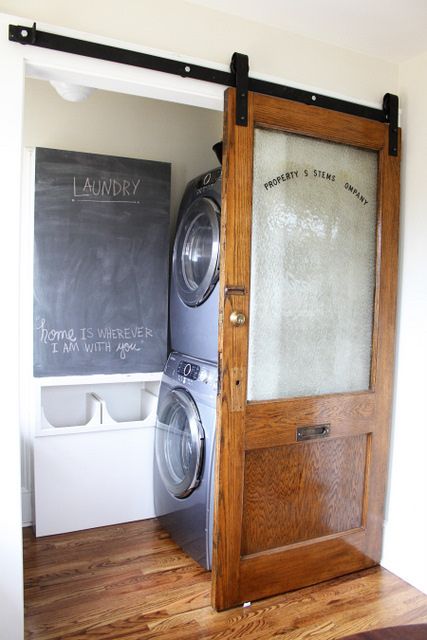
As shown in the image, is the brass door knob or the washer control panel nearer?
the brass door knob

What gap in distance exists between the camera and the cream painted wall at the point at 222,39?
68.5 inches

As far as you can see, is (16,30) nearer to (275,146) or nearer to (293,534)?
(275,146)

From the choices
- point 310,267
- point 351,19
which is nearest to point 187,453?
point 310,267

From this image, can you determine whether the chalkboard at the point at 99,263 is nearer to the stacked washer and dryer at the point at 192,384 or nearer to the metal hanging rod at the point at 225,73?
the stacked washer and dryer at the point at 192,384

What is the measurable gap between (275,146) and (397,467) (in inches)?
62.7

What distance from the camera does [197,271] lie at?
8.59 feet

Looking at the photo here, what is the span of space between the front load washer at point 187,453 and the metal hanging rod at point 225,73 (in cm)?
122

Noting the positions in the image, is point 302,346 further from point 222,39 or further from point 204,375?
point 222,39

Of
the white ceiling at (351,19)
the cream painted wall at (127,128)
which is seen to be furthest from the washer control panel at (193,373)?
the white ceiling at (351,19)

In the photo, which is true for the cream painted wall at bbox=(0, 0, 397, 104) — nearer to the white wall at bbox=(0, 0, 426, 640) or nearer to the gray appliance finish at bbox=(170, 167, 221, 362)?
the white wall at bbox=(0, 0, 426, 640)

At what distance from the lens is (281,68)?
210cm

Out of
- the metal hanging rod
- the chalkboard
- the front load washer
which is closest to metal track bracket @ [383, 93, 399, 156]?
the metal hanging rod

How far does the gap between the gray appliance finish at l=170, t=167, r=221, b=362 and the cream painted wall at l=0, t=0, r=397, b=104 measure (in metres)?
0.59

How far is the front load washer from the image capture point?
230 cm
